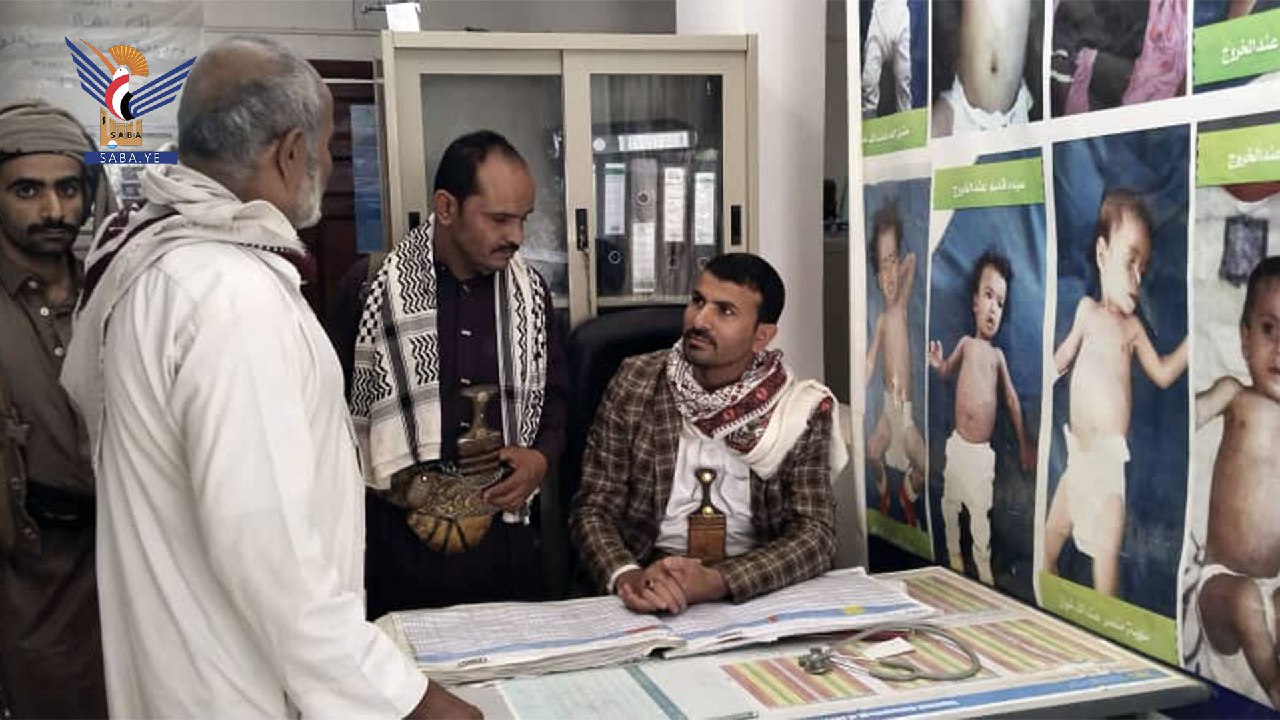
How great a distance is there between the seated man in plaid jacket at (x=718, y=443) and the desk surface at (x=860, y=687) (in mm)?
446

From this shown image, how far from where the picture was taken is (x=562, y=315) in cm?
263

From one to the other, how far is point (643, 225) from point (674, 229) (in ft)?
0.27

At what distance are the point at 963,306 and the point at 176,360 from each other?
4.48 ft

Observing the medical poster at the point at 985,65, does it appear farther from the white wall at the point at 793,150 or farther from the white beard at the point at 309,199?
the white beard at the point at 309,199

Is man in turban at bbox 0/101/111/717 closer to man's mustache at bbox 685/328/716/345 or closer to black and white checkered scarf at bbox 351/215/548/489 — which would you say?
black and white checkered scarf at bbox 351/215/548/489

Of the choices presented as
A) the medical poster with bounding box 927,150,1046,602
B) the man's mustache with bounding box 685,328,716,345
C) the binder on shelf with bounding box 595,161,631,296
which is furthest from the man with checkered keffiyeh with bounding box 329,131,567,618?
the medical poster with bounding box 927,150,1046,602

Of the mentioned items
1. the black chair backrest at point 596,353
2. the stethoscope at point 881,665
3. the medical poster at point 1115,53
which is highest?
the medical poster at point 1115,53

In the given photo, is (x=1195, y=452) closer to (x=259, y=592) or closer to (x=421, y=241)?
(x=259, y=592)

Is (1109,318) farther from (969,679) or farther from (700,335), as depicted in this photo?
(700,335)

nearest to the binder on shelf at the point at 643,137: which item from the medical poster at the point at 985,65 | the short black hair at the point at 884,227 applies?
the short black hair at the point at 884,227

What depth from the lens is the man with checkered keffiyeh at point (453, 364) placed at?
2021mm

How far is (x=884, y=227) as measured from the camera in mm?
2178

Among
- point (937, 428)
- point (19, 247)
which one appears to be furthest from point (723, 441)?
point (19, 247)

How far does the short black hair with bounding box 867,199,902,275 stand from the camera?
213 centimetres
